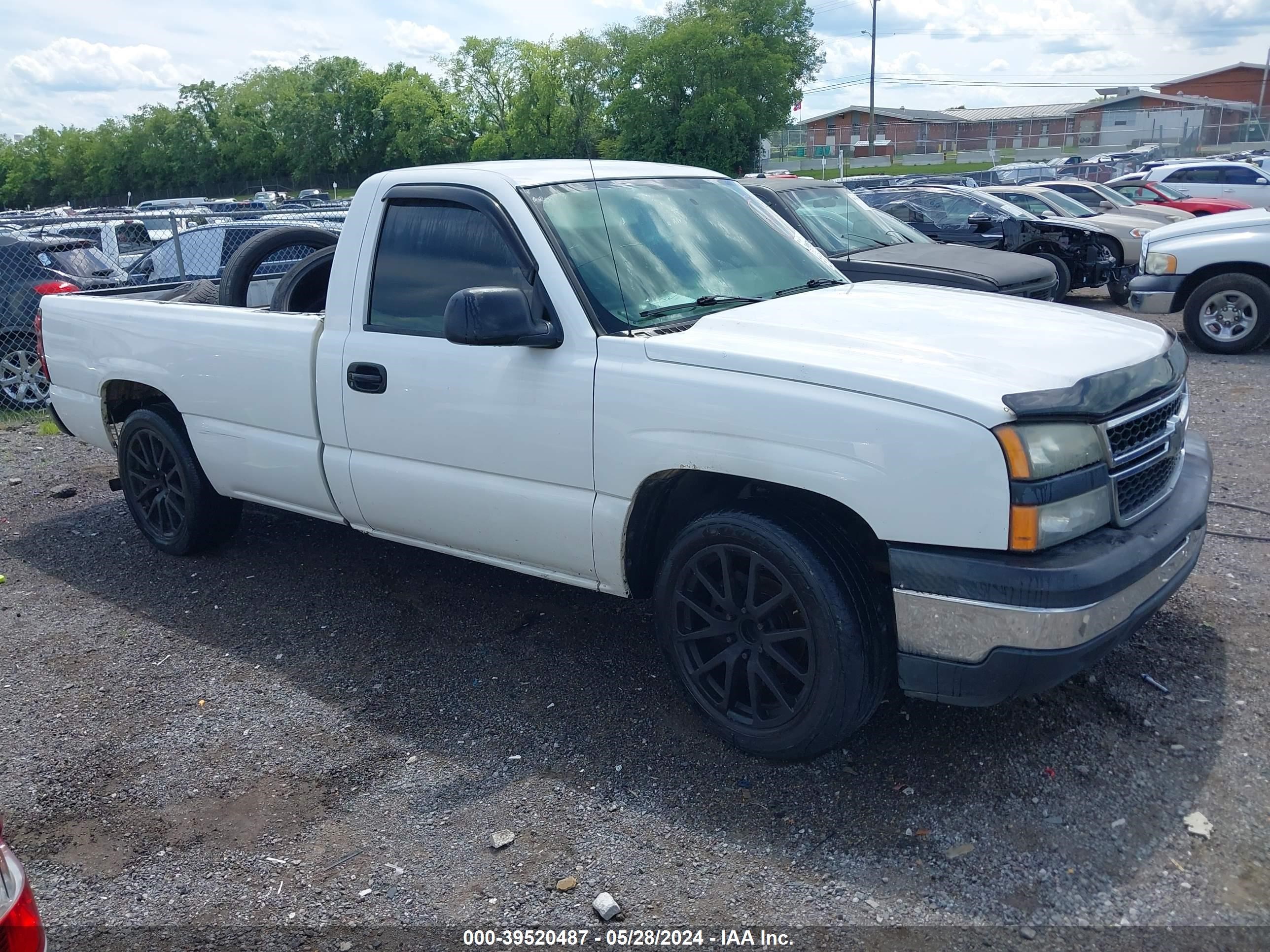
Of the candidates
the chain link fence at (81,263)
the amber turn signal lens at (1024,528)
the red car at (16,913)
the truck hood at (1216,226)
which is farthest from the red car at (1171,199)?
the red car at (16,913)

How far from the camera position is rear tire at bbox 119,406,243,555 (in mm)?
5441

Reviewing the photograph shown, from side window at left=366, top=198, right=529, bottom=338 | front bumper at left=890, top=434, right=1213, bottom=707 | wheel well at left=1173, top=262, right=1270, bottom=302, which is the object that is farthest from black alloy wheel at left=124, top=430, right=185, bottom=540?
wheel well at left=1173, top=262, right=1270, bottom=302

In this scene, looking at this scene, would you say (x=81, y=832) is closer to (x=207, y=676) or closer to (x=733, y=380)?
(x=207, y=676)

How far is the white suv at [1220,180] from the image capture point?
25.5 metres

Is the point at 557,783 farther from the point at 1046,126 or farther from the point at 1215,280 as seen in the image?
the point at 1046,126

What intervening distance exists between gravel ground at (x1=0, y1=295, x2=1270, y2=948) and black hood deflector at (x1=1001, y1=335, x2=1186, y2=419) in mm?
1154

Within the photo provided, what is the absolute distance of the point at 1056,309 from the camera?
13.2 feet

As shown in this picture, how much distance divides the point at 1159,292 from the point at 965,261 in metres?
2.37

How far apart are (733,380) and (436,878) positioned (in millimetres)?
1743

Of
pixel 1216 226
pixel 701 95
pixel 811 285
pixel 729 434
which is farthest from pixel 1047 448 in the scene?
pixel 701 95

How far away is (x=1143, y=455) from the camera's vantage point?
330 cm

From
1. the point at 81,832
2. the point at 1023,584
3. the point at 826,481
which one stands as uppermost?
the point at 826,481

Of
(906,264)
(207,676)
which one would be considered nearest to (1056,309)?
(207,676)

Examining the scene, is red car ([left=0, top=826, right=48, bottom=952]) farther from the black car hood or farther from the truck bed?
the black car hood
